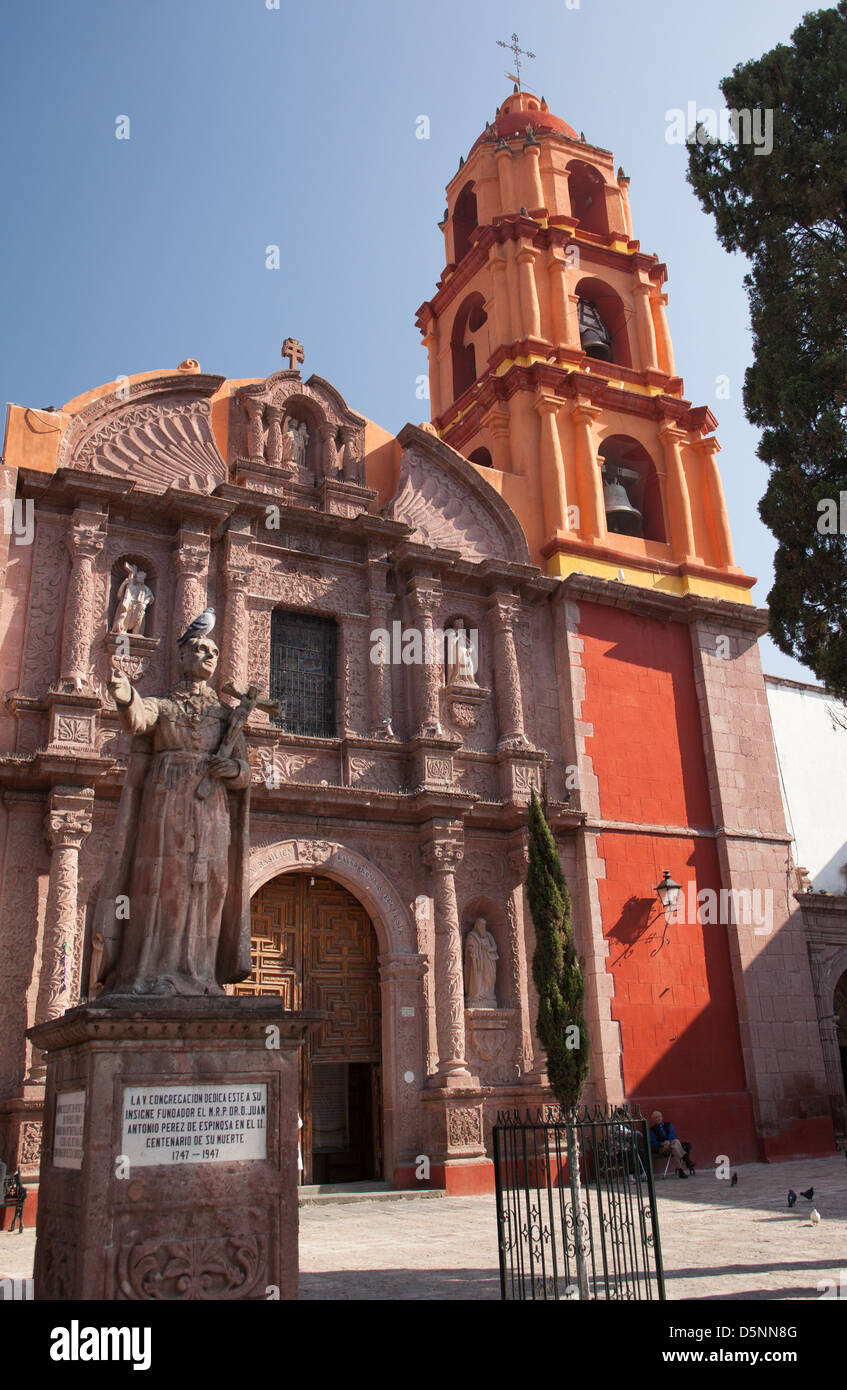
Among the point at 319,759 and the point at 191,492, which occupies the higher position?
the point at 191,492

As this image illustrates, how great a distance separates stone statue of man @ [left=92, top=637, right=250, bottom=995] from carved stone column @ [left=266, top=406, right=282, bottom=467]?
10.0 meters

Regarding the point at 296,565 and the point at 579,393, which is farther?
the point at 579,393

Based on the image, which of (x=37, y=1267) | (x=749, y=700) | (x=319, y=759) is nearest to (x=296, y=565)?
(x=319, y=759)

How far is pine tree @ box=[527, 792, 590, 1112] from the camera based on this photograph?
32.4 feet

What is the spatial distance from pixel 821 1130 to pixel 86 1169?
1418cm

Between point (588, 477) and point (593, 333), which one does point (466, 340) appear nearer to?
point (593, 333)

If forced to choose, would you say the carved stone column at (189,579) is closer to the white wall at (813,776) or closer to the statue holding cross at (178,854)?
the statue holding cross at (178,854)

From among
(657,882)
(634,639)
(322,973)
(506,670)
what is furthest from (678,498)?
(322,973)

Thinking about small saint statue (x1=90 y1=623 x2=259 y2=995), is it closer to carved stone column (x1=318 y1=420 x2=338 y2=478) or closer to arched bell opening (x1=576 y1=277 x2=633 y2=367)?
carved stone column (x1=318 y1=420 x2=338 y2=478)

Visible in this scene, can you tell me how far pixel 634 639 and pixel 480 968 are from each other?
6.33m
